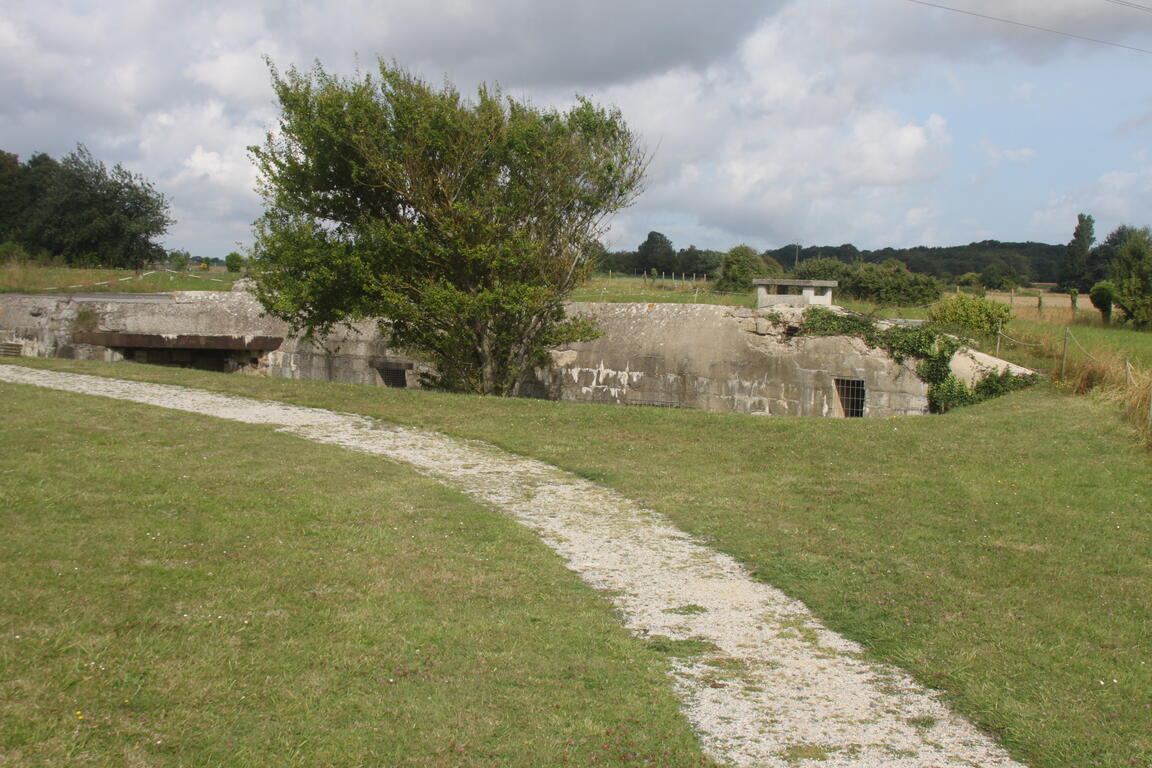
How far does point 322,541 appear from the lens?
284 inches

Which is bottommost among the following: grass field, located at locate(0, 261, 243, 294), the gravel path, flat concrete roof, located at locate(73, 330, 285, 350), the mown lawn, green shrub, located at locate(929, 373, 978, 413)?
the gravel path

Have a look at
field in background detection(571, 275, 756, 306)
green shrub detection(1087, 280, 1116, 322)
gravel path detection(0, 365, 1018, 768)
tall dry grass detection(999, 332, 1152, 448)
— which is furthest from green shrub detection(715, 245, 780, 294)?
gravel path detection(0, 365, 1018, 768)

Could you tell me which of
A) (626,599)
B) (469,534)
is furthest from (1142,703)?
(469,534)

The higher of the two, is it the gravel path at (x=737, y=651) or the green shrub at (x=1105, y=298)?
the green shrub at (x=1105, y=298)

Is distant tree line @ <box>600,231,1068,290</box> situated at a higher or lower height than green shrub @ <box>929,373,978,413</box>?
higher

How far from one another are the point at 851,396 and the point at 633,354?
475cm

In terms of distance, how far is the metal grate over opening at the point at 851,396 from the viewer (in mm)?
18281

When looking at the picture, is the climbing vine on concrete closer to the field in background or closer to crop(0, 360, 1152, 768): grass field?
crop(0, 360, 1152, 768): grass field

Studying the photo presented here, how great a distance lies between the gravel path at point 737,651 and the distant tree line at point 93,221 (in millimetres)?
40445

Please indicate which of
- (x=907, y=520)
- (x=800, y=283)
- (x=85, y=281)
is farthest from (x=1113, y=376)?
(x=85, y=281)

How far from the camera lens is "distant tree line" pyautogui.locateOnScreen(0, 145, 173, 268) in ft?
144

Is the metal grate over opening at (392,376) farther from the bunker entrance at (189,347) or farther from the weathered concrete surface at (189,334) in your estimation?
the bunker entrance at (189,347)

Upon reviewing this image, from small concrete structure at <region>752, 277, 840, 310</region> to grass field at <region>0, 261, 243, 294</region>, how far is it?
16813 millimetres

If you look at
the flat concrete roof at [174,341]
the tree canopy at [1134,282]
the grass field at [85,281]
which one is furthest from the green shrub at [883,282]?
the grass field at [85,281]
